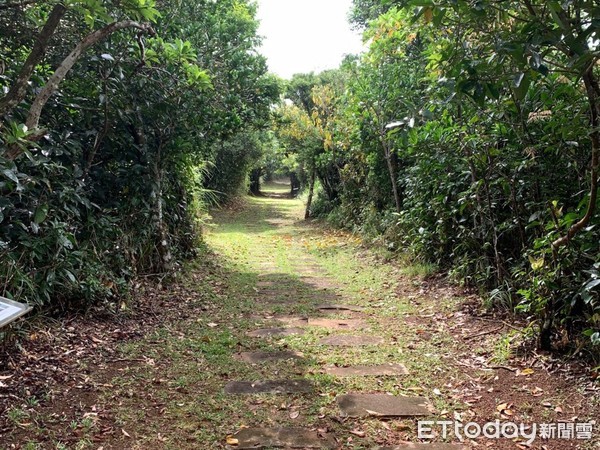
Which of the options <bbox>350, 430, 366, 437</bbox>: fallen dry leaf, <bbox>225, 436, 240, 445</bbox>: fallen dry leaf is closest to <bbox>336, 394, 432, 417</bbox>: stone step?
<bbox>350, 430, 366, 437</bbox>: fallen dry leaf

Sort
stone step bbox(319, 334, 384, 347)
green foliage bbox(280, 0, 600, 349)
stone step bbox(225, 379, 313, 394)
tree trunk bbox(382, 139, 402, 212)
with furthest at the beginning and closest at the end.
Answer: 1. tree trunk bbox(382, 139, 402, 212)
2. stone step bbox(319, 334, 384, 347)
3. stone step bbox(225, 379, 313, 394)
4. green foliage bbox(280, 0, 600, 349)

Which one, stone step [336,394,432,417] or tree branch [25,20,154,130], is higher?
tree branch [25,20,154,130]

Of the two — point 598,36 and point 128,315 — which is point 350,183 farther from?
point 598,36

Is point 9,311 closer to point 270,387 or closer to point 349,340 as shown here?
point 270,387

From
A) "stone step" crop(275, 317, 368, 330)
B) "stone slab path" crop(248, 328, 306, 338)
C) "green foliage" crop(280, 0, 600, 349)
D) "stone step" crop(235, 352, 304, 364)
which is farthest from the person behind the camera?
"stone step" crop(275, 317, 368, 330)

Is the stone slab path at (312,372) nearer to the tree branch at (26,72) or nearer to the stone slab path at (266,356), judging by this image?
the stone slab path at (266,356)

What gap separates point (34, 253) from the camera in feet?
12.9

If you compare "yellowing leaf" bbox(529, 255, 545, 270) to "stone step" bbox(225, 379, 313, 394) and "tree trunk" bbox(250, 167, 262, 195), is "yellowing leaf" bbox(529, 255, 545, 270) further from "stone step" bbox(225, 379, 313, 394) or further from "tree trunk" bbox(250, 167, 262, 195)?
"tree trunk" bbox(250, 167, 262, 195)

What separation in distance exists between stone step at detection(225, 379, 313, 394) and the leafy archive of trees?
1891mm

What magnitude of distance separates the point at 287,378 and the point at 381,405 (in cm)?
81

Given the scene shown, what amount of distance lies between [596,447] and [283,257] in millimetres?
7320

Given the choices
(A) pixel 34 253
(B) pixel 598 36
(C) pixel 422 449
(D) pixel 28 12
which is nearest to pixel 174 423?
(C) pixel 422 449

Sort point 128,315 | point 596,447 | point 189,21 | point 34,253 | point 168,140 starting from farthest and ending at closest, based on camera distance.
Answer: point 189,21 < point 168,140 < point 128,315 < point 34,253 < point 596,447

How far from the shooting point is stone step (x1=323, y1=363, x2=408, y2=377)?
3719 mm
